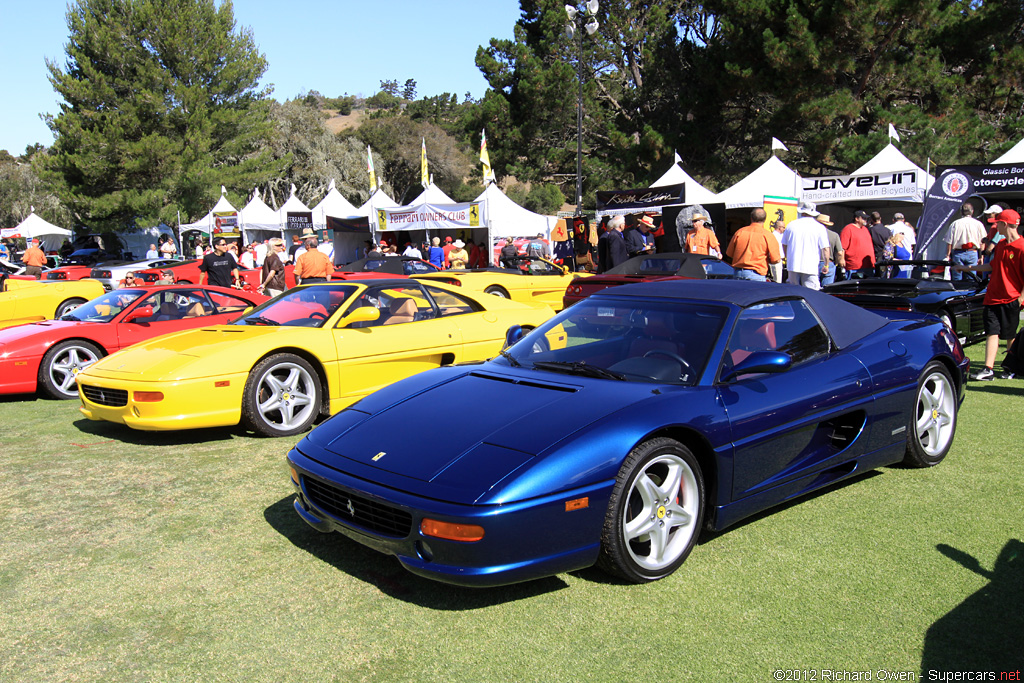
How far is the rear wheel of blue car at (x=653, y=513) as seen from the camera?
113 inches

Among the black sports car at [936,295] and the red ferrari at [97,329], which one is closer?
the red ferrari at [97,329]

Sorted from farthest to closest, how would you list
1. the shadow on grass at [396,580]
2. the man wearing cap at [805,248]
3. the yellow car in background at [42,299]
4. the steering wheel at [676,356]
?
the yellow car in background at [42,299] < the man wearing cap at [805,248] < the steering wheel at [676,356] < the shadow on grass at [396,580]

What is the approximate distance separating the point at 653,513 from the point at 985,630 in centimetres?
121

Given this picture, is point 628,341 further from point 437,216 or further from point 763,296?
point 437,216

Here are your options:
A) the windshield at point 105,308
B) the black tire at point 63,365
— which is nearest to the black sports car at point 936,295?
the windshield at point 105,308

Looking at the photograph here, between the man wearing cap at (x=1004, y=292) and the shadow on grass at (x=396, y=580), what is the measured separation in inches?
230

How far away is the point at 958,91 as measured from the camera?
2534 centimetres

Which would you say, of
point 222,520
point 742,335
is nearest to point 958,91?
→ point 742,335

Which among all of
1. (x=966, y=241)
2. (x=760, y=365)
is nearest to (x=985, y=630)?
(x=760, y=365)

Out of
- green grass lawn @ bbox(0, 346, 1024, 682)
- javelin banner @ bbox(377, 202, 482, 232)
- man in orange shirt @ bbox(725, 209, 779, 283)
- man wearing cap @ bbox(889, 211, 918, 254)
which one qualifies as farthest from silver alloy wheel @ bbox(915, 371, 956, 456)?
javelin banner @ bbox(377, 202, 482, 232)

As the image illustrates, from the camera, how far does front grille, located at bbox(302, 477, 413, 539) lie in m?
2.80

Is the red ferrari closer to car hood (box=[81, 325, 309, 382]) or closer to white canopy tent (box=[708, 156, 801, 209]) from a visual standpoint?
car hood (box=[81, 325, 309, 382])

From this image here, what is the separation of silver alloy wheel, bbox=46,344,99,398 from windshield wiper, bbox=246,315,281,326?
2.17m

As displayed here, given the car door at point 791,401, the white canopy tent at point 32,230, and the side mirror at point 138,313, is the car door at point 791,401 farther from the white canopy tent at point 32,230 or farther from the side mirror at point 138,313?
the white canopy tent at point 32,230
